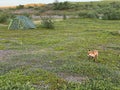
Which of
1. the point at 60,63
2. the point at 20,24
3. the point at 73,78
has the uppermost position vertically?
the point at 73,78

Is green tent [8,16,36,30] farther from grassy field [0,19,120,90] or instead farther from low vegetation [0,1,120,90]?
grassy field [0,19,120,90]

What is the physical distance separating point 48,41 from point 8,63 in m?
8.48

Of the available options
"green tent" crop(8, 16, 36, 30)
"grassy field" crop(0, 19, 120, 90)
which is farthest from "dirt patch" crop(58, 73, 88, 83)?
"green tent" crop(8, 16, 36, 30)

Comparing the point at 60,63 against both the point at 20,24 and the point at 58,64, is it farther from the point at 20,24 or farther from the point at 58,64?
the point at 20,24

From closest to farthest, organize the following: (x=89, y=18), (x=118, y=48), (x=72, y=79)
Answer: (x=72, y=79) → (x=118, y=48) → (x=89, y=18)

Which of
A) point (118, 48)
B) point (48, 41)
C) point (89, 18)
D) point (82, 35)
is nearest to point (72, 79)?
point (118, 48)

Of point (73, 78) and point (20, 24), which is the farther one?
point (20, 24)

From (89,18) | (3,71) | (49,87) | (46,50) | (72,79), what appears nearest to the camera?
(49,87)

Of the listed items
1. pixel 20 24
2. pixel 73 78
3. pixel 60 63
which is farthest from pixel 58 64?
pixel 20 24

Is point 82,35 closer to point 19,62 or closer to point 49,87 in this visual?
point 19,62

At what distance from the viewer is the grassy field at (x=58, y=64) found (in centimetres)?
1431

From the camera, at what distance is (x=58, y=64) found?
18234 mm

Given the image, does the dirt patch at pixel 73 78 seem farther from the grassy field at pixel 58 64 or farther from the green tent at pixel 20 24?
the green tent at pixel 20 24

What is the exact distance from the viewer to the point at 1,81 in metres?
14.1
